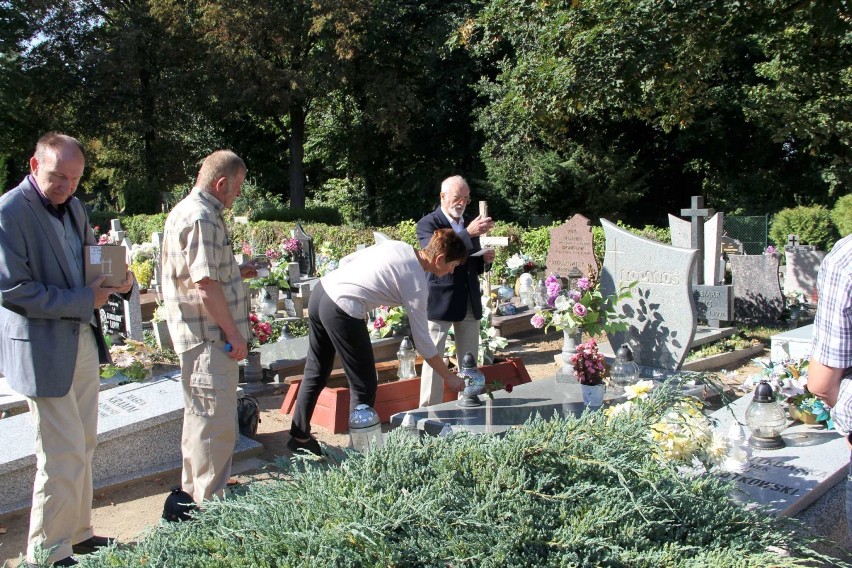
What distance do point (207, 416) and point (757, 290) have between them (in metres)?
8.04

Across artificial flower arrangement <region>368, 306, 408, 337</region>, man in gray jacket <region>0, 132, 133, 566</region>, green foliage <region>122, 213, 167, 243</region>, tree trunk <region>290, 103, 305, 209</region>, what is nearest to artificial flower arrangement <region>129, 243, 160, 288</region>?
artificial flower arrangement <region>368, 306, 408, 337</region>

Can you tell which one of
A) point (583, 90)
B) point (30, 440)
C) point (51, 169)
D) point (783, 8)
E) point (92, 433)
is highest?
point (783, 8)

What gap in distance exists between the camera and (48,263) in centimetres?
319

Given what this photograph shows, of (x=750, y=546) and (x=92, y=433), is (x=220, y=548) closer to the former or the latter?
(x=750, y=546)

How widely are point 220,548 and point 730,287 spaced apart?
8014 millimetres

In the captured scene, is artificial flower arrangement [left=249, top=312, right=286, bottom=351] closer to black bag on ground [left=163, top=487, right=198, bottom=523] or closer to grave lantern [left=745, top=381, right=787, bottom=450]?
black bag on ground [left=163, top=487, right=198, bottom=523]

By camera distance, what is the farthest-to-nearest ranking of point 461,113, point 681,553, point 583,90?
1. point 461,113
2. point 583,90
3. point 681,553

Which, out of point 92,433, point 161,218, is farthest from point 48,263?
point 161,218

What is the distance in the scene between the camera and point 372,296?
13.5ft

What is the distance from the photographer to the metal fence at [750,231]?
1881 centimetres

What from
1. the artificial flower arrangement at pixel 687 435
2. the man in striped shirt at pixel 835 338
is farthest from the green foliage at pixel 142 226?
the man in striped shirt at pixel 835 338

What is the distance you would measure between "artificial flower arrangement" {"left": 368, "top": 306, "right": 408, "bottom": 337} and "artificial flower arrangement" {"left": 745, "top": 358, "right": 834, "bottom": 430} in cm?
367

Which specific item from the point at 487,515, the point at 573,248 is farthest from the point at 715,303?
the point at 487,515

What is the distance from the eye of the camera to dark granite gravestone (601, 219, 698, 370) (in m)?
5.79
